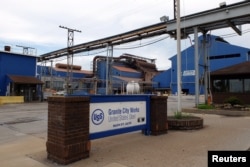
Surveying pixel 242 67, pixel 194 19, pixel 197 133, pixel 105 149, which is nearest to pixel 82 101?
pixel 105 149

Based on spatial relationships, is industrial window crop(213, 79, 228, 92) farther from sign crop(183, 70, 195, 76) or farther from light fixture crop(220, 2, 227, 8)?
sign crop(183, 70, 195, 76)

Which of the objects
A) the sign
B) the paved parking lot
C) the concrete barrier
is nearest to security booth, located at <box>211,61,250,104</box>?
the paved parking lot

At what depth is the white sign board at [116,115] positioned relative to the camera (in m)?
7.29

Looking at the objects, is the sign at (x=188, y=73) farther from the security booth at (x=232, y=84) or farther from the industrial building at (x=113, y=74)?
the security booth at (x=232, y=84)

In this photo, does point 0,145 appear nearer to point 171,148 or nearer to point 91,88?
point 171,148

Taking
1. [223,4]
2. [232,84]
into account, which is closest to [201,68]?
[232,84]

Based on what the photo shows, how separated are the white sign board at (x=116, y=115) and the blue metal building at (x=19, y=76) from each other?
31.7 m

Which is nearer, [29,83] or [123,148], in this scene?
[123,148]

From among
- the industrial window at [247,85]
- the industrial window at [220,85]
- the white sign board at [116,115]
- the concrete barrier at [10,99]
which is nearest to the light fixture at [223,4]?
the industrial window at [247,85]

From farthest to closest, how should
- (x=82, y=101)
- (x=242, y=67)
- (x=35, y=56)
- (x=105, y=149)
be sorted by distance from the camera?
(x=35, y=56) → (x=242, y=67) → (x=105, y=149) → (x=82, y=101)

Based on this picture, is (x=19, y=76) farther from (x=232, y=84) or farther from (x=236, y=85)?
(x=236, y=85)

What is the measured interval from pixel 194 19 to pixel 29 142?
1727 centimetres

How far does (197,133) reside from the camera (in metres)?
10.1

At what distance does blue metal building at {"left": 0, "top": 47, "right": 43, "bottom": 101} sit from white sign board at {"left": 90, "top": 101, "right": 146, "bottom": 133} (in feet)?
104
